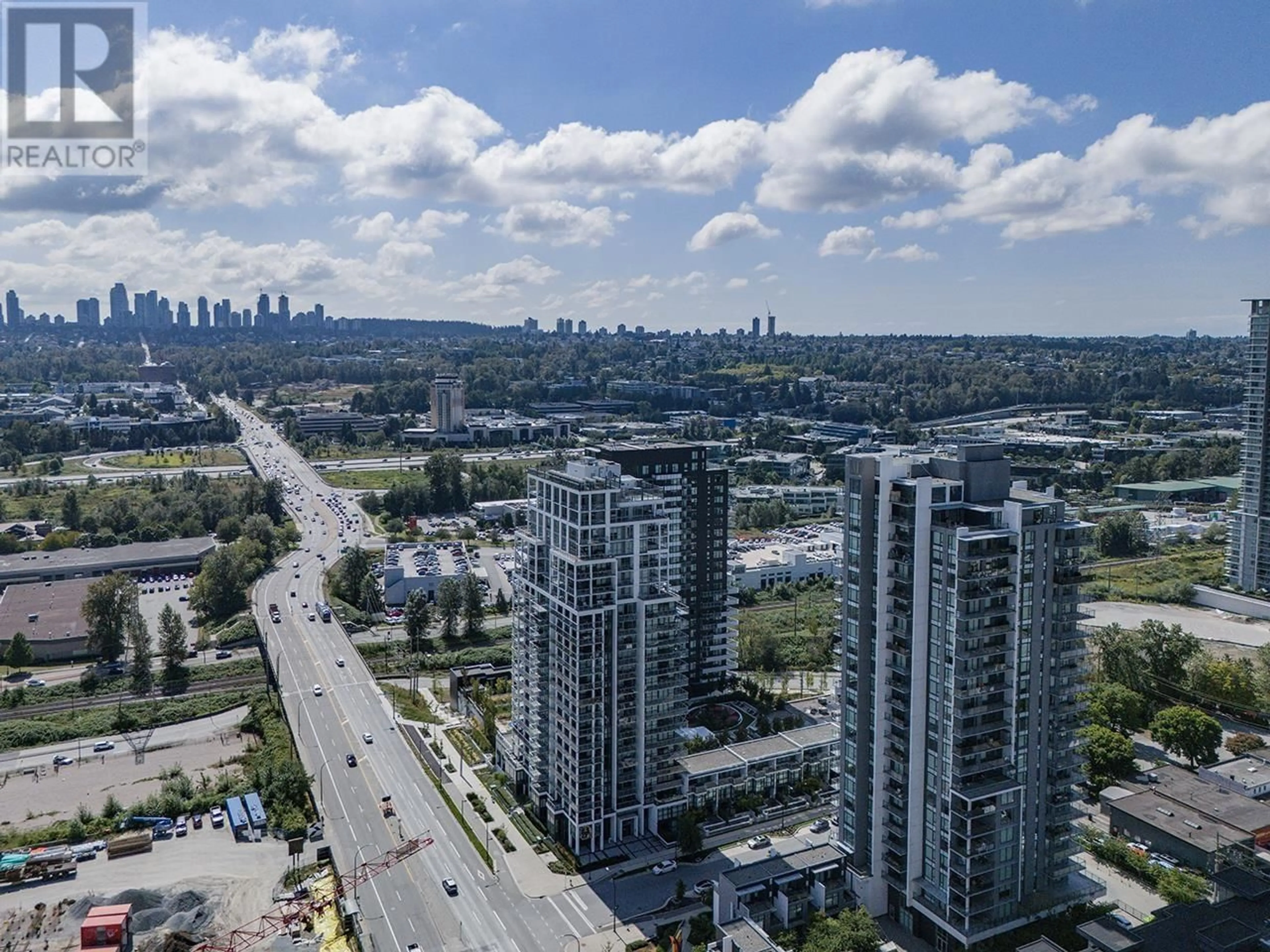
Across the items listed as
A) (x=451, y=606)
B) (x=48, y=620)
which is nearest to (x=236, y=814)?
(x=451, y=606)

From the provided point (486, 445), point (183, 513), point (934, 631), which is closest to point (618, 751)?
point (934, 631)

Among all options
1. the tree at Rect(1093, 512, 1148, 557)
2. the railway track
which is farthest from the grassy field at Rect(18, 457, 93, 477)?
the tree at Rect(1093, 512, 1148, 557)

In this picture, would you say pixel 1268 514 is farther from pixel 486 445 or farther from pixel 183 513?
pixel 486 445

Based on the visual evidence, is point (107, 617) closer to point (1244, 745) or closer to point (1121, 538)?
point (1244, 745)

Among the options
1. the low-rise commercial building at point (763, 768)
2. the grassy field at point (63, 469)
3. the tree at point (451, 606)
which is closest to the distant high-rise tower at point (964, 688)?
the low-rise commercial building at point (763, 768)

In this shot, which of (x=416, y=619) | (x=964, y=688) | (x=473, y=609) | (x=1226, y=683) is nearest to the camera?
(x=964, y=688)

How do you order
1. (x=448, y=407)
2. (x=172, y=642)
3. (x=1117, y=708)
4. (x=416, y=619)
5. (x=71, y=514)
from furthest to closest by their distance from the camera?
(x=448, y=407) → (x=71, y=514) → (x=416, y=619) → (x=172, y=642) → (x=1117, y=708)

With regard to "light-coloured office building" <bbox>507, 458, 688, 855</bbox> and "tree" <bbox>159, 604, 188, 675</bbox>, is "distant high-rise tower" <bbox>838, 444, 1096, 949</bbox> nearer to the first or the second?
"light-coloured office building" <bbox>507, 458, 688, 855</bbox>
